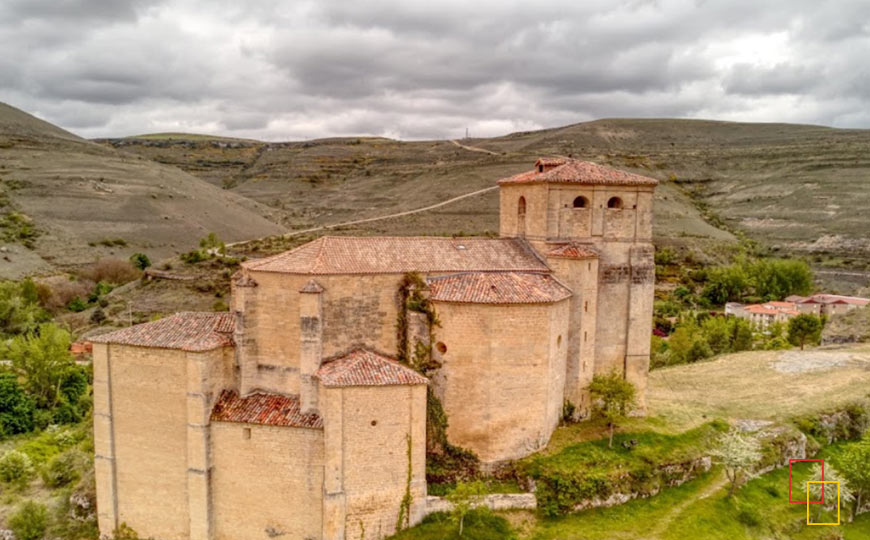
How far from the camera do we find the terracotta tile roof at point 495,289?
17188mm

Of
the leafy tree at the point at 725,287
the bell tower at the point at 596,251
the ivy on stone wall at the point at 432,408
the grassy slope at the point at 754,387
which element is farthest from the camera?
the leafy tree at the point at 725,287

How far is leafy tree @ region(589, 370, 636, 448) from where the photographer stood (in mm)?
19328

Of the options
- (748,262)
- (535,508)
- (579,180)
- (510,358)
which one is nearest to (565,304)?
(510,358)

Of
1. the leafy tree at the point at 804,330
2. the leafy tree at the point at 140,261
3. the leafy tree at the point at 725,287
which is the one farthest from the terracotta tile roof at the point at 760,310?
the leafy tree at the point at 140,261

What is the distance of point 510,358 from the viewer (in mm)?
17375

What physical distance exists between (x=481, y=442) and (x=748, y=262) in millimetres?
56242

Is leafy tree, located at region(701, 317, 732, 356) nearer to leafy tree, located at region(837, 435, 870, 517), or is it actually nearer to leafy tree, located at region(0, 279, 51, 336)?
leafy tree, located at region(837, 435, 870, 517)

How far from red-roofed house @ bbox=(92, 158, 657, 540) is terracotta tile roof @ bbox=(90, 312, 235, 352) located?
0.19ft

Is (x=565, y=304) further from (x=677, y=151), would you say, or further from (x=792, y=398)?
(x=677, y=151)

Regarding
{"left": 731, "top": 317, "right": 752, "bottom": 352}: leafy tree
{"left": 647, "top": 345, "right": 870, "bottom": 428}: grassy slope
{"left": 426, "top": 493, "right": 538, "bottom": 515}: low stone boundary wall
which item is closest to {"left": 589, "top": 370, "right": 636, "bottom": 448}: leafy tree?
{"left": 647, "top": 345, "right": 870, "bottom": 428}: grassy slope

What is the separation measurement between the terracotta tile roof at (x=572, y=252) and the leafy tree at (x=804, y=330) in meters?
26.1

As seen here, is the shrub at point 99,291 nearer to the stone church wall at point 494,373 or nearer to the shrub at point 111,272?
the shrub at point 111,272

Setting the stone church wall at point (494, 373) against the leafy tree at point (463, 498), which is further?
the stone church wall at point (494, 373)

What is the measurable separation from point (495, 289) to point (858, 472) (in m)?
13.4
